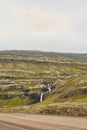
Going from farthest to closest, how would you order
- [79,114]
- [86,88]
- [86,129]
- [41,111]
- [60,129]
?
[86,88] → [41,111] → [79,114] → [60,129] → [86,129]

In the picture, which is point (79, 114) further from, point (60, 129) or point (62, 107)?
point (60, 129)

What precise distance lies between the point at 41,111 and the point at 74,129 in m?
50.7

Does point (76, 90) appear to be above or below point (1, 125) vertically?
below

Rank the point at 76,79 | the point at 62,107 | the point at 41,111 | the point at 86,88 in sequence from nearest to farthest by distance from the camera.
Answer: the point at 62,107 < the point at 41,111 < the point at 86,88 < the point at 76,79

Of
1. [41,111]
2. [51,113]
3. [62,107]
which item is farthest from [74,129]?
[41,111]

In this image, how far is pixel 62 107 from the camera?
7425 cm

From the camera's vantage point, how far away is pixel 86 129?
33.0 meters

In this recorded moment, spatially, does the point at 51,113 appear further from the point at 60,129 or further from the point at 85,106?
the point at 60,129

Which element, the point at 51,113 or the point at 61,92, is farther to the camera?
the point at 61,92

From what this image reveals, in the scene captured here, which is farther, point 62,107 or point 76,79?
point 76,79

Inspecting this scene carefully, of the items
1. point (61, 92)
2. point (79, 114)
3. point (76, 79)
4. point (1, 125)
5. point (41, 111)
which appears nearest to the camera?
point (1, 125)

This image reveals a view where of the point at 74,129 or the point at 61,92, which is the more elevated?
the point at 74,129

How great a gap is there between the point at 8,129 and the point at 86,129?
7575 mm

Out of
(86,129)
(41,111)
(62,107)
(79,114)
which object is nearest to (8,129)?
(86,129)
